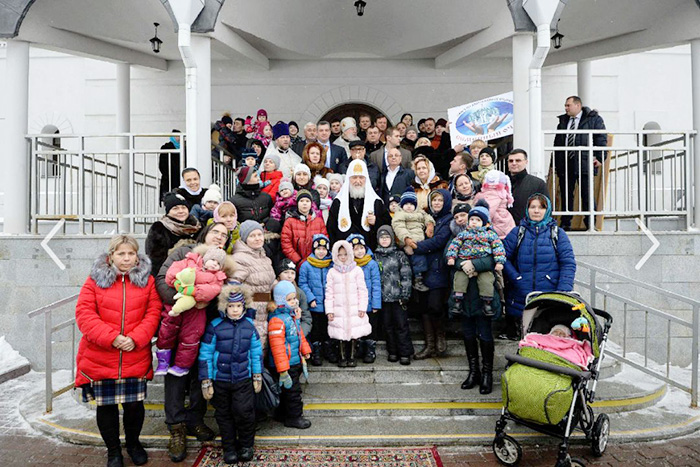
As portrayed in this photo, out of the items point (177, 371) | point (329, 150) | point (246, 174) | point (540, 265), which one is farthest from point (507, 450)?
point (329, 150)

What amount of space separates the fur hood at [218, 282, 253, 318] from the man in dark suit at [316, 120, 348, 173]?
3.37 meters

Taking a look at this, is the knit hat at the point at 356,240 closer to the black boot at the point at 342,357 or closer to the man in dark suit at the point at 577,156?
the black boot at the point at 342,357

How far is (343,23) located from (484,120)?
3628 mm

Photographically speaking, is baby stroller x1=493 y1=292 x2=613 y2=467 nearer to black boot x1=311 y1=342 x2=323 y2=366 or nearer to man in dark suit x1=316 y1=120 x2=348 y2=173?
black boot x1=311 y1=342 x2=323 y2=366

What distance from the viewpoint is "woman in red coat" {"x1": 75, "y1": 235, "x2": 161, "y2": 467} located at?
3875 mm

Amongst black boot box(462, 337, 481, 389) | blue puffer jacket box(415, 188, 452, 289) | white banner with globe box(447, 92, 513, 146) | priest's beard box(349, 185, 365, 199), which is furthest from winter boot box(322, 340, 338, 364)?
white banner with globe box(447, 92, 513, 146)

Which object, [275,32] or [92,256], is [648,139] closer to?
[275,32]

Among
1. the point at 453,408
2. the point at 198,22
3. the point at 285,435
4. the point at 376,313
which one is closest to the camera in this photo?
the point at 285,435

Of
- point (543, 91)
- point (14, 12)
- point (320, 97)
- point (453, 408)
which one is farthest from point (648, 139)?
point (14, 12)

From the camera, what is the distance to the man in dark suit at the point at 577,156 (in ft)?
24.6

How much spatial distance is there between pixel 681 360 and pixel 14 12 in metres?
10.7

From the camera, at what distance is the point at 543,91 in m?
11.2

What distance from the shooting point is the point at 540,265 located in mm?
4836

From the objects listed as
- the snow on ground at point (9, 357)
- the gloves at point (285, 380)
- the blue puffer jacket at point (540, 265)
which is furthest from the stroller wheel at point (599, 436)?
the snow on ground at point (9, 357)
